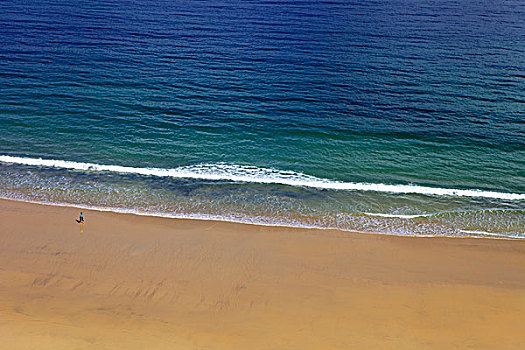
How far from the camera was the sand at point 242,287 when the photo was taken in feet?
30.7

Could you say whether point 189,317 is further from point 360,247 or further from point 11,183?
point 11,183

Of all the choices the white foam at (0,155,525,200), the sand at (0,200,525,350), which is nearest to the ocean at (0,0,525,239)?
the white foam at (0,155,525,200)

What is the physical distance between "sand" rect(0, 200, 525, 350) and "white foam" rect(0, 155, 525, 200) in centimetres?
341

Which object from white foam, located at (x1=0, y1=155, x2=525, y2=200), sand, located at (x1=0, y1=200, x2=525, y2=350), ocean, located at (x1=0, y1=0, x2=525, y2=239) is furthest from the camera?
white foam, located at (x1=0, y1=155, x2=525, y2=200)

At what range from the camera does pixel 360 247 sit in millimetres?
12734

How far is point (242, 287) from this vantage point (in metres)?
10.9

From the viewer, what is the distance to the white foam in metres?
16.4

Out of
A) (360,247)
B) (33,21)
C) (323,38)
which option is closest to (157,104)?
(360,247)

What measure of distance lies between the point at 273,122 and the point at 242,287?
12.6m

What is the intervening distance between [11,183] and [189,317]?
9988 millimetres

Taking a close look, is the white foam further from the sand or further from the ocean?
the sand

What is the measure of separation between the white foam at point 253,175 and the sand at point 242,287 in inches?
134

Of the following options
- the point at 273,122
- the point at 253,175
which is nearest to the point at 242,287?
the point at 253,175

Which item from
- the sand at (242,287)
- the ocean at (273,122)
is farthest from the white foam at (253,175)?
the sand at (242,287)
